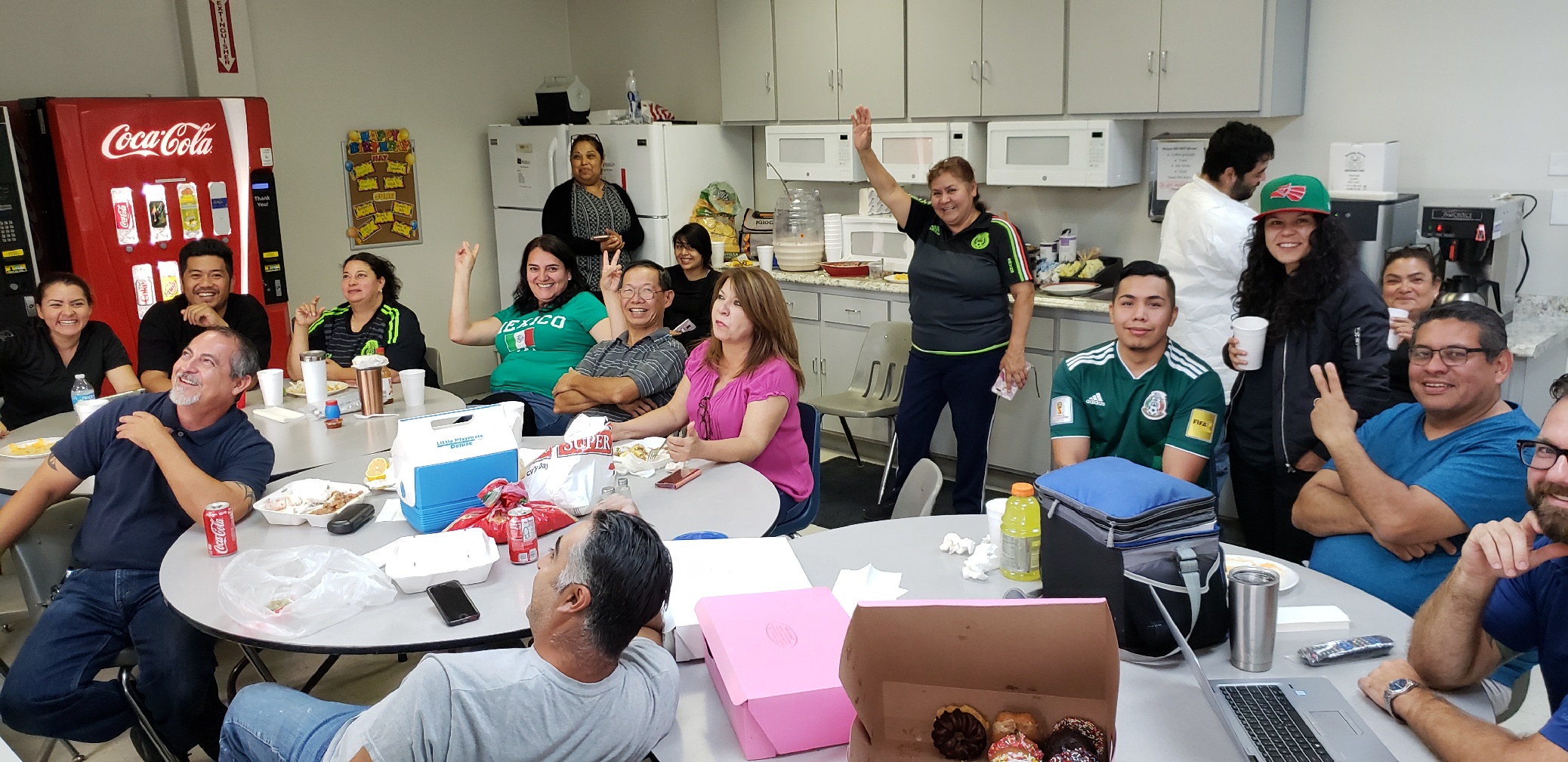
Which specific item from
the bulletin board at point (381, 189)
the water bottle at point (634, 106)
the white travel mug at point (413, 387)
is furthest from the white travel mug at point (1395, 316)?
the bulletin board at point (381, 189)

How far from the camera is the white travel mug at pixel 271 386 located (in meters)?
3.77

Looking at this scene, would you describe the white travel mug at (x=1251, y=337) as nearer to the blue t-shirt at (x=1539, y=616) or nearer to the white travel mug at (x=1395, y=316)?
the white travel mug at (x=1395, y=316)

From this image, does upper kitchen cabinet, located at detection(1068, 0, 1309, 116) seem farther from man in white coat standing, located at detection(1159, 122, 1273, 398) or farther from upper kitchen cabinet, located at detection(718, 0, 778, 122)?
upper kitchen cabinet, located at detection(718, 0, 778, 122)

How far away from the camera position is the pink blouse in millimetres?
3193

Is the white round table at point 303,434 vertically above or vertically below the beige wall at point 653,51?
below

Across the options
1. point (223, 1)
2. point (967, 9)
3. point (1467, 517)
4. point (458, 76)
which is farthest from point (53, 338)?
point (1467, 517)

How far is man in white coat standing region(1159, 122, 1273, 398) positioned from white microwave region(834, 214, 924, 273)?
5.11ft

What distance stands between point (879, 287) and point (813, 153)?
0.95 meters

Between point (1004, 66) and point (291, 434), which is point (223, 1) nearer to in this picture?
point (291, 434)

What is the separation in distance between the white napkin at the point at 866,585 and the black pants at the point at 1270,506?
130cm

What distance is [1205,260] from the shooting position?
4109 millimetres

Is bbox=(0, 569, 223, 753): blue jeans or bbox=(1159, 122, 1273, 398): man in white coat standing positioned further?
bbox=(1159, 122, 1273, 398): man in white coat standing

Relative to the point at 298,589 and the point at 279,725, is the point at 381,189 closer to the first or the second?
the point at 298,589

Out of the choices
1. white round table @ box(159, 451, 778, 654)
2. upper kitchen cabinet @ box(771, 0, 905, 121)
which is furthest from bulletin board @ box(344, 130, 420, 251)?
white round table @ box(159, 451, 778, 654)
